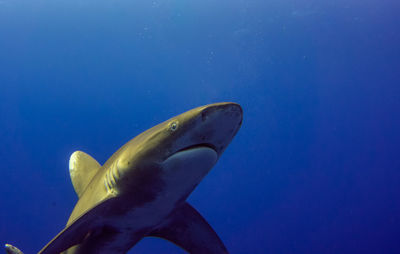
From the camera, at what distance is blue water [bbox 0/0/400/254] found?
22812 mm

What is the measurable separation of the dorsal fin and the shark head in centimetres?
137

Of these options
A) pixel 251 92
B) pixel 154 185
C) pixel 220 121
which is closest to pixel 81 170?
pixel 154 185

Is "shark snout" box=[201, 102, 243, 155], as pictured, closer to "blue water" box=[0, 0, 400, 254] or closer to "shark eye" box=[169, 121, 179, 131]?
"shark eye" box=[169, 121, 179, 131]

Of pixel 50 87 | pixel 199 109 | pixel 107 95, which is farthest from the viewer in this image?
pixel 107 95

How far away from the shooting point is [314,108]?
30188 millimetres

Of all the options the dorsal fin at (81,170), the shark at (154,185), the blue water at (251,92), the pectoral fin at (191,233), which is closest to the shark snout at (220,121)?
the shark at (154,185)

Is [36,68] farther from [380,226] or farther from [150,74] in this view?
[380,226]

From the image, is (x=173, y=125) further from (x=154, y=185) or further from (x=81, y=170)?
(x=81, y=170)

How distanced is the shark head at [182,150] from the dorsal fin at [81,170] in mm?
1368

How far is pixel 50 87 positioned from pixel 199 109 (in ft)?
104

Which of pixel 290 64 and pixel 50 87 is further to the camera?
pixel 50 87

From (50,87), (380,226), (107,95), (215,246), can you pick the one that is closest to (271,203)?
(380,226)

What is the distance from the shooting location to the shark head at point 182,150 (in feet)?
5.74

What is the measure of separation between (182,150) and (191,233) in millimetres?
1539
